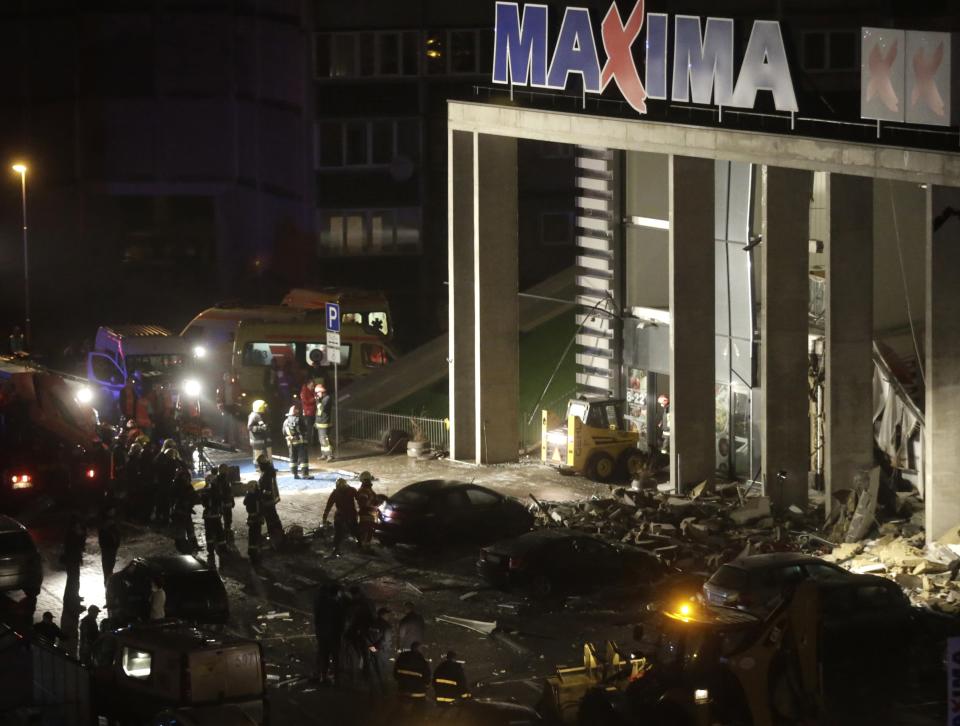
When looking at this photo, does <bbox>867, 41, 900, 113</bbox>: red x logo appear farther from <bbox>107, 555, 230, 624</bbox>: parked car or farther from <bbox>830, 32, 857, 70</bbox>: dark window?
<bbox>830, 32, 857, 70</bbox>: dark window

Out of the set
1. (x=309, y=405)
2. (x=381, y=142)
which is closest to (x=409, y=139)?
(x=381, y=142)

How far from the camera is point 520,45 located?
33.8 metres

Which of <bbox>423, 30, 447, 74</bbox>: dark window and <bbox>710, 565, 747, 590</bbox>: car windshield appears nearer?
<bbox>710, 565, 747, 590</bbox>: car windshield

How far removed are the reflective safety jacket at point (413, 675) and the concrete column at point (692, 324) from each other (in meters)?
14.0

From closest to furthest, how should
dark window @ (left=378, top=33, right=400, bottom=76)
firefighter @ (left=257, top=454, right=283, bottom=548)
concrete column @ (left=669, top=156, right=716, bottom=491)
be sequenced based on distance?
1. firefighter @ (left=257, top=454, right=283, bottom=548)
2. concrete column @ (left=669, top=156, right=716, bottom=491)
3. dark window @ (left=378, top=33, right=400, bottom=76)

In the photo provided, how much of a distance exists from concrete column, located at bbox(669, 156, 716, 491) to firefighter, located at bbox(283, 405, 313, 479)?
24.8 ft

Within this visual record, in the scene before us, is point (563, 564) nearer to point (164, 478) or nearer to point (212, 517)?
point (212, 517)

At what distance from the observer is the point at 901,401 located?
29844 millimetres

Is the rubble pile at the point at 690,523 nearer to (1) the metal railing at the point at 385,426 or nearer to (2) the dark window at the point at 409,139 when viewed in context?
(1) the metal railing at the point at 385,426

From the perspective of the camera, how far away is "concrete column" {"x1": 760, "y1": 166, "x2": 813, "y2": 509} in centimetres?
2841

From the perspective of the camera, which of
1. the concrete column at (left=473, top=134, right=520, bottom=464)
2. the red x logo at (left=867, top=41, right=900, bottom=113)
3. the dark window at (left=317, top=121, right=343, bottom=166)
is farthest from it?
the dark window at (left=317, top=121, right=343, bottom=166)

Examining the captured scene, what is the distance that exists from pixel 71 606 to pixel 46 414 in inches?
364

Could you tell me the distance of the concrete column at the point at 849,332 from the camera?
2692cm

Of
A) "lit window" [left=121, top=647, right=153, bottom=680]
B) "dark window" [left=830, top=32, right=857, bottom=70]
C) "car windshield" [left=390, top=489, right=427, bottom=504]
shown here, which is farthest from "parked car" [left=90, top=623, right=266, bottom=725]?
"dark window" [left=830, top=32, right=857, bottom=70]
